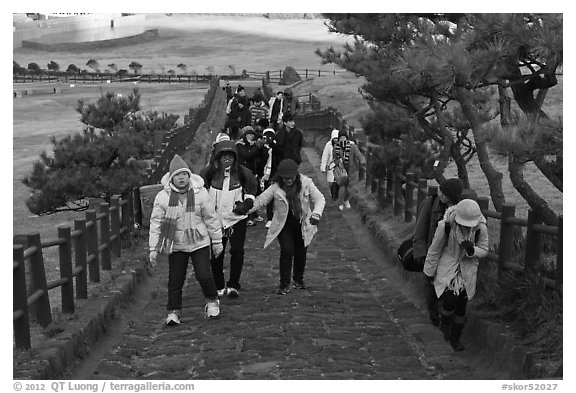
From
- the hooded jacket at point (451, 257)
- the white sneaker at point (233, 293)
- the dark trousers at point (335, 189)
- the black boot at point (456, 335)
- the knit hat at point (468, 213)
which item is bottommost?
the dark trousers at point (335, 189)

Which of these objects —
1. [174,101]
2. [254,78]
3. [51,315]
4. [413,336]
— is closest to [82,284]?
[51,315]

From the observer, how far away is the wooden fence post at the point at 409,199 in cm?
1453

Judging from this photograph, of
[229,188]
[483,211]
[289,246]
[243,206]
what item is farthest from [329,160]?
[483,211]

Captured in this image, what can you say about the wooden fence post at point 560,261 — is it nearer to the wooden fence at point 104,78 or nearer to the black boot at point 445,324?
the black boot at point 445,324

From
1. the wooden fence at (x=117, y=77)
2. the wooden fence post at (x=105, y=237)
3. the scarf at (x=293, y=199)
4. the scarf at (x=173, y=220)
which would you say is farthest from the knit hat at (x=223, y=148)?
the wooden fence at (x=117, y=77)

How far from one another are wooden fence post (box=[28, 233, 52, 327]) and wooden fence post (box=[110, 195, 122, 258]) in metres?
3.49

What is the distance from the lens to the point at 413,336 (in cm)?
973

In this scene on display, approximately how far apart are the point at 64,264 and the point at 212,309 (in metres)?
1.48

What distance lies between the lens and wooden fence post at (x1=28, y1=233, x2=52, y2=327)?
8.38 metres

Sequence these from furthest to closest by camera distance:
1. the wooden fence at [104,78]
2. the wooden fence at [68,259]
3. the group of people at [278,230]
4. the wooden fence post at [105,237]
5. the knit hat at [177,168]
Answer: the wooden fence at [104,78], the wooden fence post at [105,237], the knit hat at [177,168], the group of people at [278,230], the wooden fence at [68,259]

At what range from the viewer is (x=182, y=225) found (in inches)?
368

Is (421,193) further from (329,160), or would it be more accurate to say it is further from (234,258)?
(329,160)

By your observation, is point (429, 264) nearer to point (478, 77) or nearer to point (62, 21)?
point (478, 77)

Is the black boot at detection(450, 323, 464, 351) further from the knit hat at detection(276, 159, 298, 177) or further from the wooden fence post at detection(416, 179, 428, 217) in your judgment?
the wooden fence post at detection(416, 179, 428, 217)
